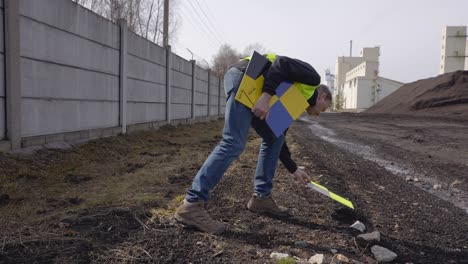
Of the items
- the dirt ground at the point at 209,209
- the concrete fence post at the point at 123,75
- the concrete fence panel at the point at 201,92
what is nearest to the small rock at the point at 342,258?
the dirt ground at the point at 209,209

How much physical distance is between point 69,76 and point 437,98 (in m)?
24.6

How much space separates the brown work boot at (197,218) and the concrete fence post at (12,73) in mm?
3369

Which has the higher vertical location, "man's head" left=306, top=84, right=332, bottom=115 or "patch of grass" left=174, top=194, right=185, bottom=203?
"man's head" left=306, top=84, right=332, bottom=115

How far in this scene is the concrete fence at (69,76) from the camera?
4.83 meters

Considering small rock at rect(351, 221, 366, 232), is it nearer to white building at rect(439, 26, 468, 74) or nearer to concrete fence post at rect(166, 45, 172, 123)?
concrete fence post at rect(166, 45, 172, 123)

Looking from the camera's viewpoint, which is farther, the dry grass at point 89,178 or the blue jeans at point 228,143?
the dry grass at point 89,178

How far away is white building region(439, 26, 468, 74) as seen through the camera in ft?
128

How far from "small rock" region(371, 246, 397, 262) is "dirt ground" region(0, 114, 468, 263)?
4cm

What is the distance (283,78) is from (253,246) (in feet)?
3.64

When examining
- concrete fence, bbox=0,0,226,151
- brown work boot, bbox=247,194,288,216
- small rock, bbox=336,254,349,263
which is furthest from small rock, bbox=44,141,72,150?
small rock, bbox=336,254,349,263

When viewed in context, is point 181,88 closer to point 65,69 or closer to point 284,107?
point 65,69

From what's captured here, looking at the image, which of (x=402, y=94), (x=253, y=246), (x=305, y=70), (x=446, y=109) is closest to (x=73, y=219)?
(x=253, y=246)

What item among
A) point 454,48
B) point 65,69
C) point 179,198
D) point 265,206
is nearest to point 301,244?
point 265,206

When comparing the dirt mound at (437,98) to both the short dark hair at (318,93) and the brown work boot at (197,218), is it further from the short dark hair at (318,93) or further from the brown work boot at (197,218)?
the brown work boot at (197,218)
